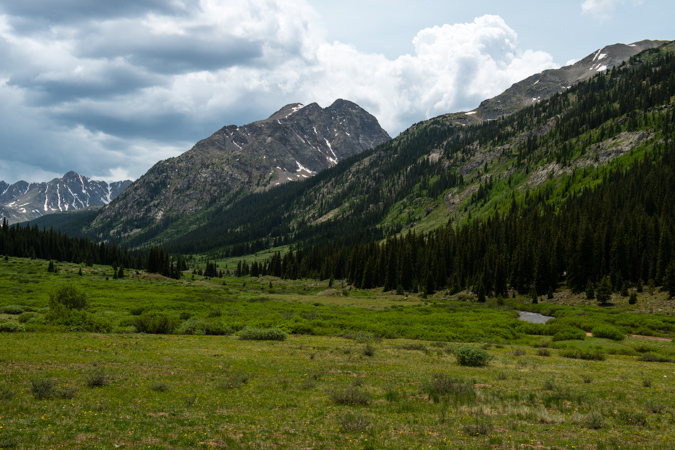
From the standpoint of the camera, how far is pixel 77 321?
35.0 m

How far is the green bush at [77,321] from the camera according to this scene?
3450cm

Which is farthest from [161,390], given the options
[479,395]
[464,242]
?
[464,242]

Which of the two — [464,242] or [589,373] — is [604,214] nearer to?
[464,242]

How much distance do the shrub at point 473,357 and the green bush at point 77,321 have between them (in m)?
33.1

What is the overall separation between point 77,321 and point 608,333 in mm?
58726

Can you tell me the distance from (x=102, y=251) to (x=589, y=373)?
189 m

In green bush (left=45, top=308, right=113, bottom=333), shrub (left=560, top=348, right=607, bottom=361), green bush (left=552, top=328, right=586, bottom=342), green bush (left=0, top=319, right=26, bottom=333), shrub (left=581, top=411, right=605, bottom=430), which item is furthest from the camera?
green bush (left=552, top=328, right=586, bottom=342)

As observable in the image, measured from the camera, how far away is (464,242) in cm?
11819

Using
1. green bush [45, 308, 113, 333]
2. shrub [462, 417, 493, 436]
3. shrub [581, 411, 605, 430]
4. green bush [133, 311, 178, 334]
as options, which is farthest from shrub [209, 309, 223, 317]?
shrub [581, 411, 605, 430]

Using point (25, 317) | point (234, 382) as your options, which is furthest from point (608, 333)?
point (25, 317)

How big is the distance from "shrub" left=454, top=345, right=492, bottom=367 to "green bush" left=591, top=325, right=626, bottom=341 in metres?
25.1

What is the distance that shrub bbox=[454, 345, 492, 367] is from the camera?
2694 cm

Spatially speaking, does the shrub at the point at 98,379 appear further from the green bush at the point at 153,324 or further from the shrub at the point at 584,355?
the shrub at the point at 584,355

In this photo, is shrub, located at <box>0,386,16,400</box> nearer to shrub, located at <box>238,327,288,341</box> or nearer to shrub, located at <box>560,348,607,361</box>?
shrub, located at <box>238,327,288,341</box>
